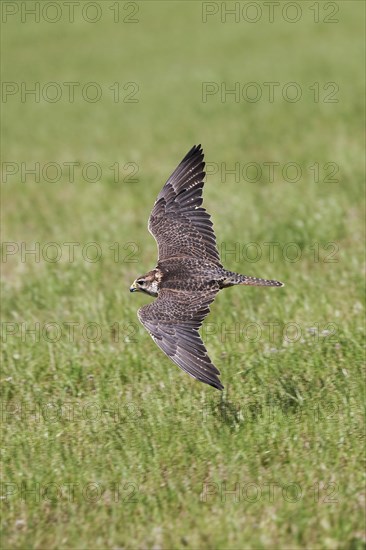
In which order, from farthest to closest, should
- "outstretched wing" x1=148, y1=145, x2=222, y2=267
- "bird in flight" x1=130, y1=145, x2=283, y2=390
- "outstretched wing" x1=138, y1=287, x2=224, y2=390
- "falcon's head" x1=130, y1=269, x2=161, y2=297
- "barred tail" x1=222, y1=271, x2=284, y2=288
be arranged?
"outstretched wing" x1=148, y1=145, x2=222, y2=267 < "falcon's head" x1=130, y1=269, x2=161, y2=297 < "barred tail" x1=222, y1=271, x2=284, y2=288 < "bird in flight" x1=130, y1=145, x2=283, y2=390 < "outstretched wing" x1=138, y1=287, x2=224, y2=390

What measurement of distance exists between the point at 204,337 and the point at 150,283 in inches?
27.6

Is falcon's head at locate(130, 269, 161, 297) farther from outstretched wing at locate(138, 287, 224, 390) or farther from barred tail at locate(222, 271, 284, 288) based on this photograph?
barred tail at locate(222, 271, 284, 288)

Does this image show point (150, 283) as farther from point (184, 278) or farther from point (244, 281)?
point (244, 281)

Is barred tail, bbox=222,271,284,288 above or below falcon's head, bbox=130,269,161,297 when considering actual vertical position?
below

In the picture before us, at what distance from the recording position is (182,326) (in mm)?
6625

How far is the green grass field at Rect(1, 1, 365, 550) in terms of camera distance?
5.27 meters

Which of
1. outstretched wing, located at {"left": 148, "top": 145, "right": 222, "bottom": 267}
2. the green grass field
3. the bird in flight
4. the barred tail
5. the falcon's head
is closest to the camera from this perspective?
the green grass field

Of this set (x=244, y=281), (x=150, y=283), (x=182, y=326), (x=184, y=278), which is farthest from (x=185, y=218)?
(x=182, y=326)

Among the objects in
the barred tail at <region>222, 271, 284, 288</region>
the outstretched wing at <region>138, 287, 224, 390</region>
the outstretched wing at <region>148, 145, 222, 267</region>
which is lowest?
the outstretched wing at <region>138, 287, 224, 390</region>

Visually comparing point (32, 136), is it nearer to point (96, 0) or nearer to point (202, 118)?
point (202, 118)

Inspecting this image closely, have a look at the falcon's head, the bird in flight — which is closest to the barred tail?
the bird in flight

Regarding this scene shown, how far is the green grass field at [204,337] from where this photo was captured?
5.27 meters

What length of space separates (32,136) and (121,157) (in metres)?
4.36

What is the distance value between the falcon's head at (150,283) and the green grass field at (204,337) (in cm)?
49
